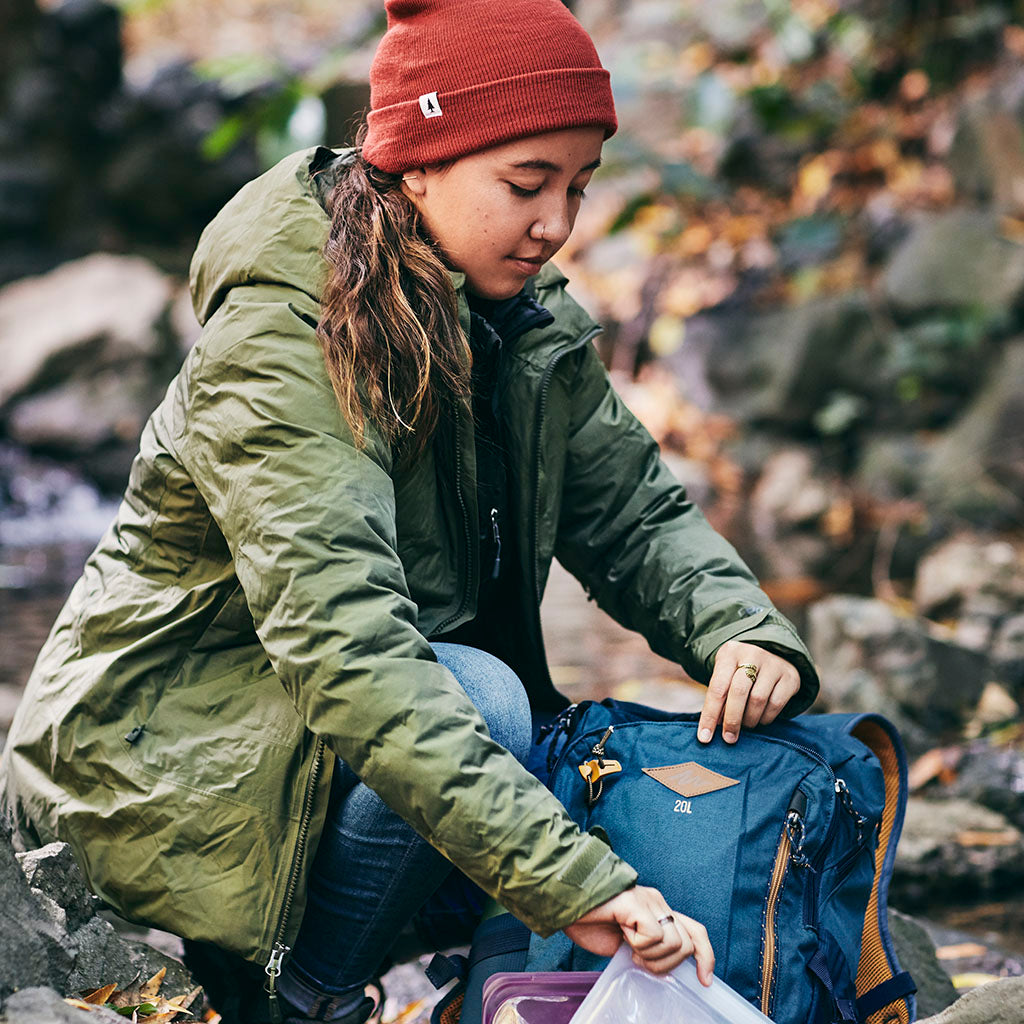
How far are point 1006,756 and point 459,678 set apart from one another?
6.63 ft

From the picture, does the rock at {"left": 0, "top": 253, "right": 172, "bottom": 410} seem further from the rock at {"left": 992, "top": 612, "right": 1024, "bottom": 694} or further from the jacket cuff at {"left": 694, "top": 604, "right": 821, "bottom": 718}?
the jacket cuff at {"left": 694, "top": 604, "right": 821, "bottom": 718}

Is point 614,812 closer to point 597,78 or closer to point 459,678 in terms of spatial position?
point 459,678

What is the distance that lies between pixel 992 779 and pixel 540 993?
188 cm

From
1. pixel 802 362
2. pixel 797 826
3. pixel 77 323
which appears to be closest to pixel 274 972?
pixel 797 826

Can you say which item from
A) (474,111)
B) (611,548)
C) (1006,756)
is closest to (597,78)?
(474,111)

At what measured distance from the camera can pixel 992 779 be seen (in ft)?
10.1

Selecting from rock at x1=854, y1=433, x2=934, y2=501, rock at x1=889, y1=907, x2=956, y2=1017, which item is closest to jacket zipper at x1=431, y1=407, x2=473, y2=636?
rock at x1=889, y1=907, x2=956, y2=1017

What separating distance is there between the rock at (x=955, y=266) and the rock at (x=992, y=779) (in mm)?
3641

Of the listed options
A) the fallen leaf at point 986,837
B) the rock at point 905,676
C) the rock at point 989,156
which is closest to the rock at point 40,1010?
the fallen leaf at point 986,837

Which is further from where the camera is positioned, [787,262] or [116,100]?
[116,100]

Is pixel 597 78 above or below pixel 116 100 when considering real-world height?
below

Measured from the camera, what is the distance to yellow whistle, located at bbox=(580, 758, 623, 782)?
6.00 ft

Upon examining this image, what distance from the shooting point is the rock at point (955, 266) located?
6.20 metres

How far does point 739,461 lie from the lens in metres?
7.07
